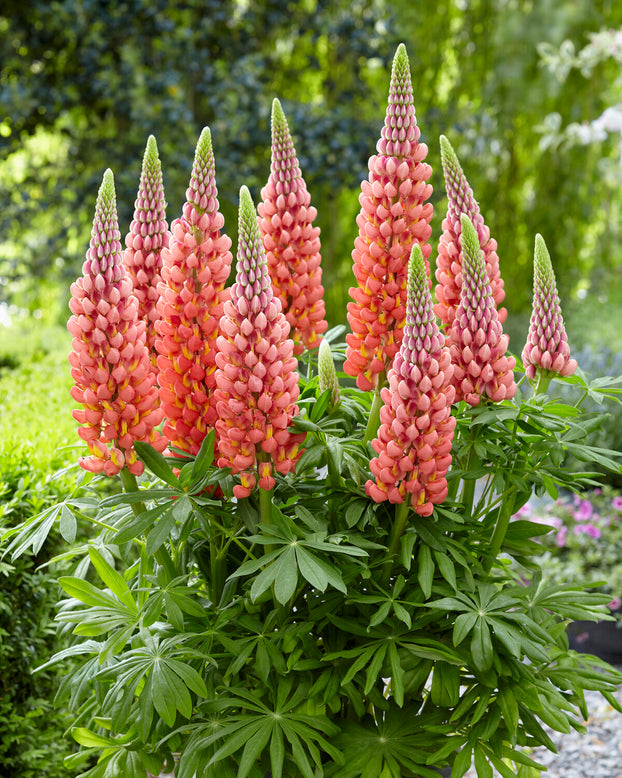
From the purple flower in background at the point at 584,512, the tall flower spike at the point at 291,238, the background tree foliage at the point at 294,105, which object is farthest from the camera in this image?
the background tree foliage at the point at 294,105

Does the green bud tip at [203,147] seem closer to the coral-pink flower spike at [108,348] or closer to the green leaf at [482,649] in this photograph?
the coral-pink flower spike at [108,348]

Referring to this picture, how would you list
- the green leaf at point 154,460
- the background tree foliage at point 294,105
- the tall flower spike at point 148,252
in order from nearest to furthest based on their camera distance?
the green leaf at point 154,460, the tall flower spike at point 148,252, the background tree foliage at point 294,105

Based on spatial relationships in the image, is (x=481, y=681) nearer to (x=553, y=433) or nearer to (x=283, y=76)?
(x=553, y=433)

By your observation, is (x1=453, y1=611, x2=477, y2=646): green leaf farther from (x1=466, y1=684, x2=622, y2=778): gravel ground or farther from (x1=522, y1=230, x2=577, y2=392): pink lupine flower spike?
(x1=466, y1=684, x2=622, y2=778): gravel ground

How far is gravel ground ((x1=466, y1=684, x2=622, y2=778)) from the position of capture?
2516 mm

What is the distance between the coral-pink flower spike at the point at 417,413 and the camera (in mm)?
1308

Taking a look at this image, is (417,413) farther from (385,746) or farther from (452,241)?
(385,746)

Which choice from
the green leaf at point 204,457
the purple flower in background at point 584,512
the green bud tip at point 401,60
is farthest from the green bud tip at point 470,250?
the purple flower in background at point 584,512

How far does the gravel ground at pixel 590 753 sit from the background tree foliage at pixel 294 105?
12.5 feet

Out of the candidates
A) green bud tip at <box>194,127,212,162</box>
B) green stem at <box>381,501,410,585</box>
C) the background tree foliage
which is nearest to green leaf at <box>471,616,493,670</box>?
green stem at <box>381,501,410,585</box>

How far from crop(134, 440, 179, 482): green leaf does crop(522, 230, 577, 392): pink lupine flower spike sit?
2.30 feet

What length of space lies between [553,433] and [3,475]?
4.35 ft

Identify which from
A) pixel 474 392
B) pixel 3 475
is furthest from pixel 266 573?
pixel 3 475

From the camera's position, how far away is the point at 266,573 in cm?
131
